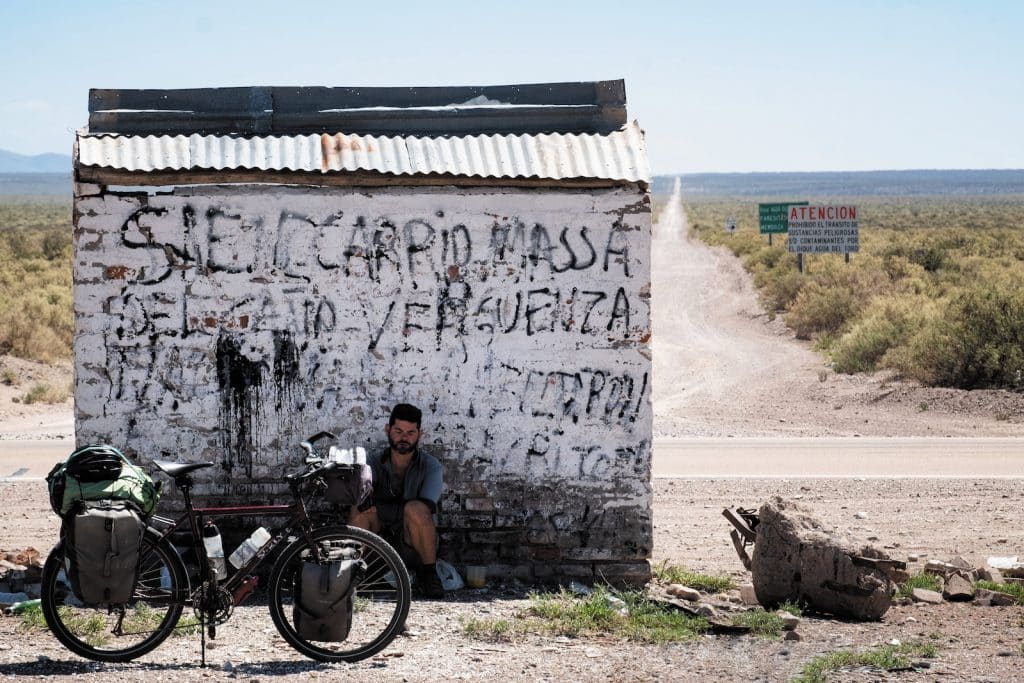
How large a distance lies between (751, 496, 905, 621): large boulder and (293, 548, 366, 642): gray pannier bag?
252cm

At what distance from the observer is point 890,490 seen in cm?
1075

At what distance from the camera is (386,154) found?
24.2ft

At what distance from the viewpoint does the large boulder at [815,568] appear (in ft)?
21.9

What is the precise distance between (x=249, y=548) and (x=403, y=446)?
1402 mm

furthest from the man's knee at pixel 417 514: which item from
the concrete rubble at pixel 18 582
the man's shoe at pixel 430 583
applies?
the concrete rubble at pixel 18 582

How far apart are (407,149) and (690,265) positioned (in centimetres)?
3702

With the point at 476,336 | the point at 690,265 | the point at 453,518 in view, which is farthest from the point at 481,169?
the point at 690,265

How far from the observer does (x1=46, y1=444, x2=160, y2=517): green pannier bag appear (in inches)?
216

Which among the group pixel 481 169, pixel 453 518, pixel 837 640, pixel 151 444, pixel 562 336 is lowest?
pixel 837 640

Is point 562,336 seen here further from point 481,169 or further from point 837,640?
point 837,640

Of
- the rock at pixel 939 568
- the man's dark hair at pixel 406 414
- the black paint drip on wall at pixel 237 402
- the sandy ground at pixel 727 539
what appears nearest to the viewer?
the sandy ground at pixel 727 539

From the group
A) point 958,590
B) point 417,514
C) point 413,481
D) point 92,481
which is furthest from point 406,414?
point 958,590

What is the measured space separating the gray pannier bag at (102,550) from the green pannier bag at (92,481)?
0.16 feet

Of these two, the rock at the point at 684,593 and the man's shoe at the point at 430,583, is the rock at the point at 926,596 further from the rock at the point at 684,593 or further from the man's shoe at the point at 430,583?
the man's shoe at the point at 430,583
